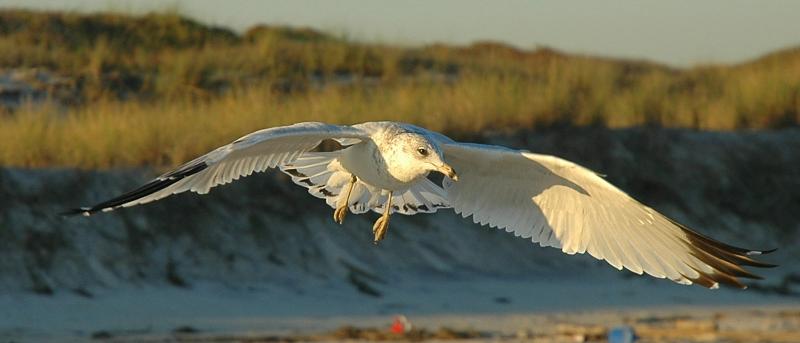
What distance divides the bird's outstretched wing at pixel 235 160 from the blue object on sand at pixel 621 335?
4.08 metres

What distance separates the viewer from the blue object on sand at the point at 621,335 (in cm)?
1214

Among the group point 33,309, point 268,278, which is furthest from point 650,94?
point 33,309

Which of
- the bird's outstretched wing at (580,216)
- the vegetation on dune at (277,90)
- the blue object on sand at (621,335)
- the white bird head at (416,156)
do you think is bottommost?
the blue object on sand at (621,335)

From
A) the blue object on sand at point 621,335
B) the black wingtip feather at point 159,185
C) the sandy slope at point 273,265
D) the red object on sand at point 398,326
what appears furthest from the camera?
the sandy slope at point 273,265

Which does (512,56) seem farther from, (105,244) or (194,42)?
(105,244)

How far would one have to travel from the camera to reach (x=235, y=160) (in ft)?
26.9

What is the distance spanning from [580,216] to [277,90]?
35.6 ft

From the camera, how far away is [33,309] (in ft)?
40.8

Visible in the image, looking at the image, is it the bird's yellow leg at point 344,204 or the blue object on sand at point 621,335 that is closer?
the bird's yellow leg at point 344,204

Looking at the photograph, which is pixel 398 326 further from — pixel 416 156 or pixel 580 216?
pixel 416 156

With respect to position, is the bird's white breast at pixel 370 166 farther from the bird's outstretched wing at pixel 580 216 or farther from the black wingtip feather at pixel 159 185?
the black wingtip feather at pixel 159 185

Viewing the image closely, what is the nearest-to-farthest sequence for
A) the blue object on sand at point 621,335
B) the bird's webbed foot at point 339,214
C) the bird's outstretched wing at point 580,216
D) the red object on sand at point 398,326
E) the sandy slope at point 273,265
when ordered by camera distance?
the bird's outstretched wing at point 580,216 → the bird's webbed foot at point 339,214 → the blue object on sand at point 621,335 → the red object on sand at point 398,326 → the sandy slope at point 273,265

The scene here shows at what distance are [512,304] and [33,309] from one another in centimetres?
379

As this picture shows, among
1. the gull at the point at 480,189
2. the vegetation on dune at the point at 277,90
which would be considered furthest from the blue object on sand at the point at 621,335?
the vegetation on dune at the point at 277,90
